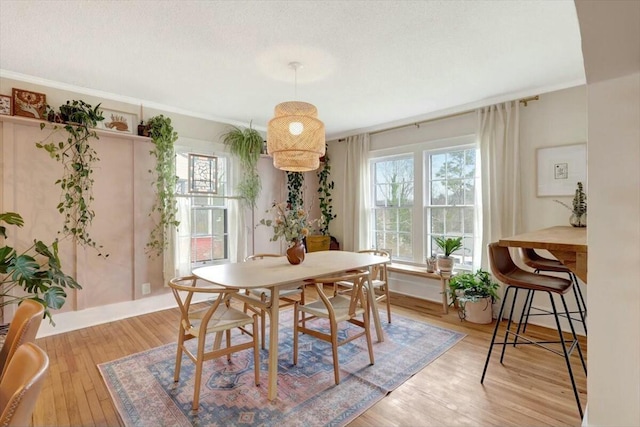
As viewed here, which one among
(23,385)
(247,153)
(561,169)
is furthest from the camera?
(247,153)

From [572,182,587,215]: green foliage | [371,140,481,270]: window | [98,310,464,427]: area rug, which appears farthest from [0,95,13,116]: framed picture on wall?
[572,182,587,215]: green foliage

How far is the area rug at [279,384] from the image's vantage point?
72.9 inches

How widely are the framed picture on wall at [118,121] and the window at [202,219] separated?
63cm

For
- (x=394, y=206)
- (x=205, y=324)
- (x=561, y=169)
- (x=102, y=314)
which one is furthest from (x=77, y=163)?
(x=561, y=169)

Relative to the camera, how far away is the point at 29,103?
2959mm

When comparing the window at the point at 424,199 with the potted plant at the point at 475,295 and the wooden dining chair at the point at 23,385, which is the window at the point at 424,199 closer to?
the potted plant at the point at 475,295

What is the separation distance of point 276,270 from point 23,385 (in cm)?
184

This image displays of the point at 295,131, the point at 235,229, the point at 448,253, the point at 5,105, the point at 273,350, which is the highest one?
the point at 5,105

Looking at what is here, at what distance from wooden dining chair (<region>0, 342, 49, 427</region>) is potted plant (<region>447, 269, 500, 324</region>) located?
3507mm

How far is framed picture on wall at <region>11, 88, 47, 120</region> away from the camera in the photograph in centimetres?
290

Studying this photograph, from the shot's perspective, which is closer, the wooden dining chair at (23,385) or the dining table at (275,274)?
the wooden dining chair at (23,385)

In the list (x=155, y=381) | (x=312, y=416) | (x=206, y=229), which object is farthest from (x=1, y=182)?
(x=312, y=416)

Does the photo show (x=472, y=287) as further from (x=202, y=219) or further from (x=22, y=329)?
(x=22, y=329)

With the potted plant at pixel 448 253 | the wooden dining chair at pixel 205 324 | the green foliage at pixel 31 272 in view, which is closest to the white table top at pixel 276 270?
the wooden dining chair at pixel 205 324
